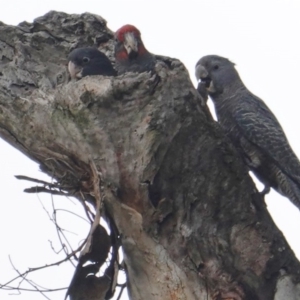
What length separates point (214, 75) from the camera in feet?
17.3

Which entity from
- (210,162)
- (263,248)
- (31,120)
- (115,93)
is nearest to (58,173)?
(31,120)

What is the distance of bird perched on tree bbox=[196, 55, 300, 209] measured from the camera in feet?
15.6

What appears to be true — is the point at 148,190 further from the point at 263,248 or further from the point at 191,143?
the point at 263,248

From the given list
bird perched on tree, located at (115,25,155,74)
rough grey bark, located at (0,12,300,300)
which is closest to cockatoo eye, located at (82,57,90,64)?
bird perched on tree, located at (115,25,155,74)

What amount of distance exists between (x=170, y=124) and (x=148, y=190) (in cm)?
36

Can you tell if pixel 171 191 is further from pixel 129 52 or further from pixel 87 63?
pixel 129 52

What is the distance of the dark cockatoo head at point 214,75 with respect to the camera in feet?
17.2

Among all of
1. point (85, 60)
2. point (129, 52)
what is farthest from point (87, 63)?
point (129, 52)

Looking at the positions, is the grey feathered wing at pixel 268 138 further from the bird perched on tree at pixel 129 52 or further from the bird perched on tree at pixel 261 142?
the bird perched on tree at pixel 129 52

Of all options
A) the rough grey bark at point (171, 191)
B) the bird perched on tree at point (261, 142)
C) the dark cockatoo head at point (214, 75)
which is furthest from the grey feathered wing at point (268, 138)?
the rough grey bark at point (171, 191)

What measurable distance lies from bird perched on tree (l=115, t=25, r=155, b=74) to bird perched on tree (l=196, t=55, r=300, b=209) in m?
0.48

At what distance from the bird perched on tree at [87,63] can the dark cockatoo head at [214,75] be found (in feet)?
2.35

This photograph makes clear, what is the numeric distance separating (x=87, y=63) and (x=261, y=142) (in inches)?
48.8

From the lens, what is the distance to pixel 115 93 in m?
3.84
